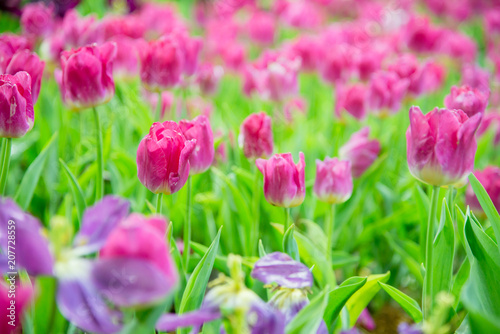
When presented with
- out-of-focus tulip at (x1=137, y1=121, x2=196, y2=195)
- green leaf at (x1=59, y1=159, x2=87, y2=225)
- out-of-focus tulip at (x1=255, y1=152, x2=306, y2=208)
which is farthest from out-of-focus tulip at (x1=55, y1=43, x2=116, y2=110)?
out-of-focus tulip at (x1=255, y1=152, x2=306, y2=208)

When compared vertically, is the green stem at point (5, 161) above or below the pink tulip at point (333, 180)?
above

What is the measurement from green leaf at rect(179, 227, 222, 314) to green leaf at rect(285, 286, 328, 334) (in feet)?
0.77

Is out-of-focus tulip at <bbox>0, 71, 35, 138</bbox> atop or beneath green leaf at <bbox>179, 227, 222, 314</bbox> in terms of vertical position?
atop

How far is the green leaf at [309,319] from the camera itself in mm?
651

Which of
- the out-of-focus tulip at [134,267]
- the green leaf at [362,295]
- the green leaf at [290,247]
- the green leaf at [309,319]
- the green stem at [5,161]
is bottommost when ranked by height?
the green leaf at [362,295]

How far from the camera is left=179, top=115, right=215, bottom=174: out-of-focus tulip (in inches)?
38.5

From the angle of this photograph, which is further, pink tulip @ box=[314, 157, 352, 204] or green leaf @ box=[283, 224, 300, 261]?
pink tulip @ box=[314, 157, 352, 204]

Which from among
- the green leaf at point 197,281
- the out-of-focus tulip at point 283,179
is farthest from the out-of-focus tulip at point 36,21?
the green leaf at point 197,281

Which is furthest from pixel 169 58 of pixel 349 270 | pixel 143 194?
pixel 349 270

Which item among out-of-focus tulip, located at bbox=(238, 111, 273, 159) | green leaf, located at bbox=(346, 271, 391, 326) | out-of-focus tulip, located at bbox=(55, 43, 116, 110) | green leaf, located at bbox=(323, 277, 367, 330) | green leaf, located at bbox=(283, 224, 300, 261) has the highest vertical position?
out-of-focus tulip, located at bbox=(55, 43, 116, 110)

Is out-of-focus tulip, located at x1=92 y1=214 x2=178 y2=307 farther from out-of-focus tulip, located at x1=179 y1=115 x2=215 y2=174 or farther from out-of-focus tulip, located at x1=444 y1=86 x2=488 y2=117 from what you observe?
out-of-focus tulip, located at x1=444 y1=86 x2=488 y2=117

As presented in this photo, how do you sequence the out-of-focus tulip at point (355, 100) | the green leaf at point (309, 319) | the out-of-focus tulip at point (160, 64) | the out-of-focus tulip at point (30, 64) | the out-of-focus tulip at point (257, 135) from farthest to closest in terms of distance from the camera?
the out-of-focus tulip at point (355, 100) → the out-of-focus tulip at point (160, 64) → the out-of-focus tulip at point (257, 135) → the out-of-focus tulip at point (30, 64) → the green leaf at point (309, 319)

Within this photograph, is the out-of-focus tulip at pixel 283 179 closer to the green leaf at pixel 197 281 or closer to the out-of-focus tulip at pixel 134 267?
the green leaf at pixel 197 281

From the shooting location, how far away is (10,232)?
553 mm
